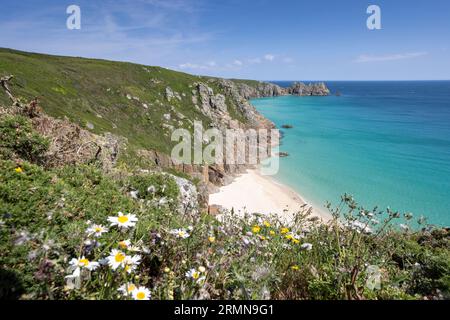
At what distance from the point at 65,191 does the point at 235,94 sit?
7230cm

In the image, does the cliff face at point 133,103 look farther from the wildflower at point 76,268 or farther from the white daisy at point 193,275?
the white daisy at point 193,275

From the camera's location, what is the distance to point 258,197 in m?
31.9

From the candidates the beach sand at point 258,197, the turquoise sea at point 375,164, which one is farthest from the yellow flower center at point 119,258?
the turquoise sea at point 375,164

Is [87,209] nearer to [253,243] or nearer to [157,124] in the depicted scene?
[253,243]

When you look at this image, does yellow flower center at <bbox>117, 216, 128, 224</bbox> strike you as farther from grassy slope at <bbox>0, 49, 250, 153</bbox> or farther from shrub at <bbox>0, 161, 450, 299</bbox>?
grassy slope at <bbox>0, 49, 250, 153</bbox>

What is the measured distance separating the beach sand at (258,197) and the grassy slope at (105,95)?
33.8 ft

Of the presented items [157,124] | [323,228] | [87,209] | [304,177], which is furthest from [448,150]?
[87,209]

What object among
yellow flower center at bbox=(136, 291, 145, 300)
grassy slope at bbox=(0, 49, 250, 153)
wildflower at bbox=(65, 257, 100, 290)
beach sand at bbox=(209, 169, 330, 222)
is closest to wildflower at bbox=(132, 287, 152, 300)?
yellow flower center at bbox=(136, 291, 145, 300)

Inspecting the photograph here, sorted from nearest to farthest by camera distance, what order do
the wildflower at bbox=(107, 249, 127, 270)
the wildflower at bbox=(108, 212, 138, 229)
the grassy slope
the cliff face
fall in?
1. the wildflower at bbox=(107, 249, 127, 270)
2. the wildflower at bbox=(108, 212, 138, 229)
3. the cliff face
4. the grassy slope

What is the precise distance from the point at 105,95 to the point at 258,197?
30218mm

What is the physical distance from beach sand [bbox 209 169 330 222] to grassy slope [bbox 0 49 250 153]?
1031 centimetres

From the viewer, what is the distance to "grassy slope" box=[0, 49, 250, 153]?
96.2 ft

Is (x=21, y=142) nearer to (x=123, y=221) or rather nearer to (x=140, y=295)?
(x=123, y=221)
